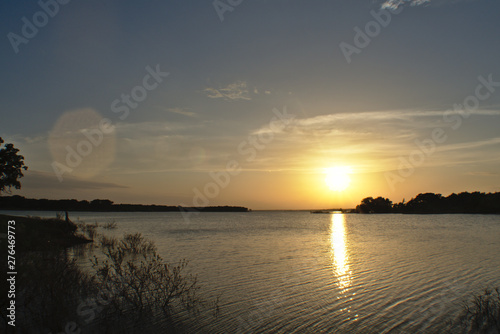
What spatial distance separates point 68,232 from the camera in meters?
37.0

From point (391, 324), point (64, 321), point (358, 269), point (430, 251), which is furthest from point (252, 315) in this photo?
point (430, 251)

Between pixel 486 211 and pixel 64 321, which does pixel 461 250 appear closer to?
pixel 64 321

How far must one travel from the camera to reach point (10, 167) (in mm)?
39688

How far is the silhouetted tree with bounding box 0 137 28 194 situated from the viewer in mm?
39344

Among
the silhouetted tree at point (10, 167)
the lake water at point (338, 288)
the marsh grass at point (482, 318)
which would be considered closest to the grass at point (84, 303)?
the lake water at point (338, 288)

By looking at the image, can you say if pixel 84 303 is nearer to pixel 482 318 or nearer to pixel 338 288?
pixel 338 288

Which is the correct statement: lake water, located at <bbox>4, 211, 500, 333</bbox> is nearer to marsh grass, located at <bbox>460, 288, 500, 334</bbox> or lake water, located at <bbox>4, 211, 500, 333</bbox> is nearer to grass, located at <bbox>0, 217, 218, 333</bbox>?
marsh grass, located at <bbox>460, 288, 500, 334</bbox>

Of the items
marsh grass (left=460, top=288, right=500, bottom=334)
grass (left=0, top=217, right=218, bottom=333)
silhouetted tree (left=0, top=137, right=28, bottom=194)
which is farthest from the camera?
silhouetted tree (left=0, top=137, right=28, bottom=194)

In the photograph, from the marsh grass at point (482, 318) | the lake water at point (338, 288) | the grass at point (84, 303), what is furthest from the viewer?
the lake water at point (338, 288)

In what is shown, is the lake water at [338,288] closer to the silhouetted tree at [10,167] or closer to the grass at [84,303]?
the grass at [84,303]

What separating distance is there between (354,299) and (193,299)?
765 centimetres

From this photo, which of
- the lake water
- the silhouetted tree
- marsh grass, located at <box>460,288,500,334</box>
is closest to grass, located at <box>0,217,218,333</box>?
the lake water

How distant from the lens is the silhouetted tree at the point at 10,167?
3934 centimetres

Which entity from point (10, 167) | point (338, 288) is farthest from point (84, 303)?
point (10, 167)
